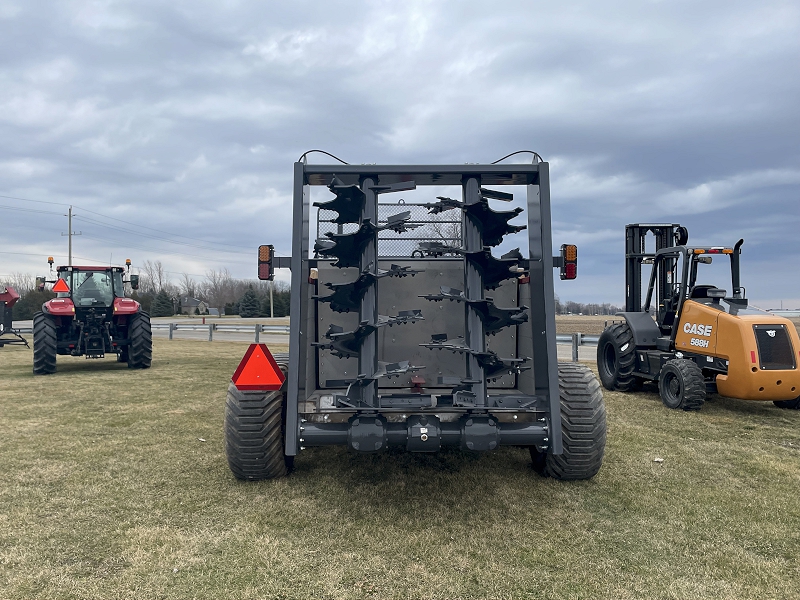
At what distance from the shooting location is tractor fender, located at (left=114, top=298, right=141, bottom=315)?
11914 mm

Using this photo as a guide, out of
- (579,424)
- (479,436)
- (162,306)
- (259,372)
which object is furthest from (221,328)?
(162,306)

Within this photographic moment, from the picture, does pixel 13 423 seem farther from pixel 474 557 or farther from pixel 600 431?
pixel 600 431

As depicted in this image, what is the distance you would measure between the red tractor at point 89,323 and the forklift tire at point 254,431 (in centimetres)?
912

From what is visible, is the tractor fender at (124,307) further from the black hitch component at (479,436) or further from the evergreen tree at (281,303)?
the evergreen tree at (281,303)

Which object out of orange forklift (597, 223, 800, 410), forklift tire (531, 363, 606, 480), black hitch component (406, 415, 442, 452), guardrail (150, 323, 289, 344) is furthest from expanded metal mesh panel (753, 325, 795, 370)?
guardrail (150, 323, 289, 344)

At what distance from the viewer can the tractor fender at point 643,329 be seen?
8.84 metres

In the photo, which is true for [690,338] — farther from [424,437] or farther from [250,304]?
[250,304]

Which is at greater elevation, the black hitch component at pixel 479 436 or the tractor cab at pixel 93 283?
the tractor cab at pixel 93 283

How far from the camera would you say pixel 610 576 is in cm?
282

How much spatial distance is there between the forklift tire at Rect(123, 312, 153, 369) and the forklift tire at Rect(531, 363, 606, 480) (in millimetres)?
10321

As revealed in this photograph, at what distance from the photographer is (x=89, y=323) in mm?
12070

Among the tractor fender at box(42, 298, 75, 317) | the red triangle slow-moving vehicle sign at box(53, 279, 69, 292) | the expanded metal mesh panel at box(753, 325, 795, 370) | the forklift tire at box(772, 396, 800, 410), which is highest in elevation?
the red triangle slow-moving vehicle sign at box(53, 279, 69, 292)

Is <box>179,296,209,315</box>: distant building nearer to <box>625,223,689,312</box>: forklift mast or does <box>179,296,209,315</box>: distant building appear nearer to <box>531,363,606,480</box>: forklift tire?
<box>625,223,689,312</box>: forklift mast

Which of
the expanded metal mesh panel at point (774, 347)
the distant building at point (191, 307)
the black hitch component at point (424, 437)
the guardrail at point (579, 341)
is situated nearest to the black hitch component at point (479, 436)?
the black hitch component at point (424, 437)
